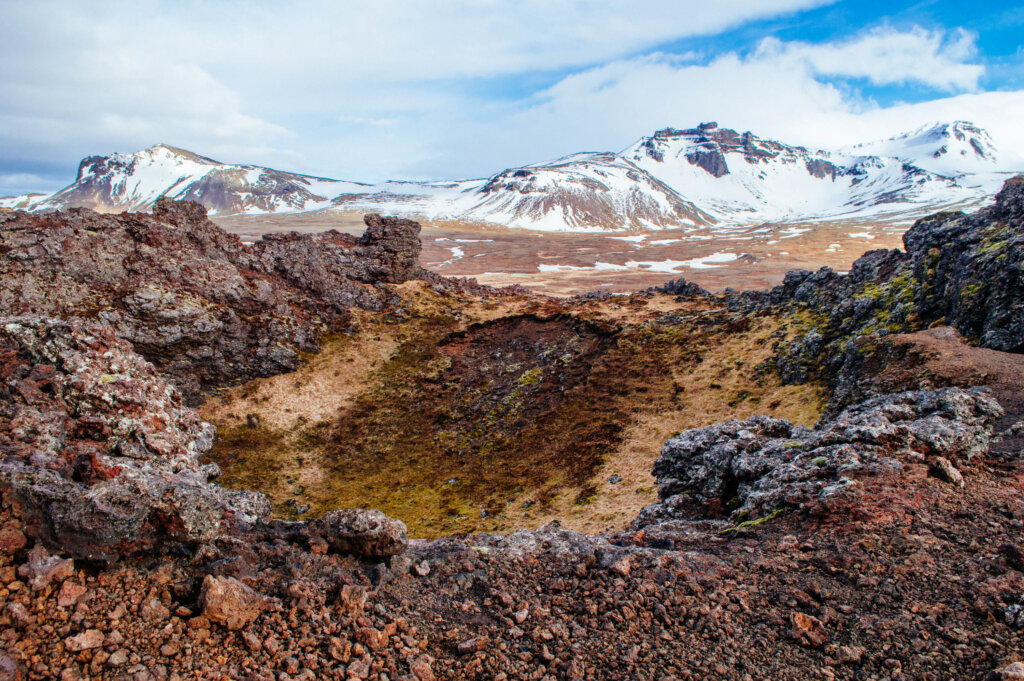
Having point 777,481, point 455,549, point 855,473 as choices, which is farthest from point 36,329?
point 855,473

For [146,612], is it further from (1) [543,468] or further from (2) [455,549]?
(1) [543,468]

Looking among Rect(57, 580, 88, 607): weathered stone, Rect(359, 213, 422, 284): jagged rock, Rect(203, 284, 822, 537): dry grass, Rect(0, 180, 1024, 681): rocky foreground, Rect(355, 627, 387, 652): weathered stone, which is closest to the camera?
Rect(57, 580, 88, 607): weathered stone

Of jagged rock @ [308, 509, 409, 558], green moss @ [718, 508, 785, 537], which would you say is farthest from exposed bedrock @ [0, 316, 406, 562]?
green moss @ [718, 508, 785, 537]

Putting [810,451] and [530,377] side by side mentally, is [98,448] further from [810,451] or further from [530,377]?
[810,451]

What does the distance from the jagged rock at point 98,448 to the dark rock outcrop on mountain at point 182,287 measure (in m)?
5.27

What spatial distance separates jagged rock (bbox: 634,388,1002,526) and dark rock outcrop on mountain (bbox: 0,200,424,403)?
30536 millimetres

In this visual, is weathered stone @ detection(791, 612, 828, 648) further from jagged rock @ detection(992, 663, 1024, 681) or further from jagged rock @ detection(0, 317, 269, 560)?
jagged rock @ detection(0, 317, 269, 560)

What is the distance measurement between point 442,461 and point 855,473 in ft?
71.8

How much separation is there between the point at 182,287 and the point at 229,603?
35417mm

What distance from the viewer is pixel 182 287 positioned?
124 feet

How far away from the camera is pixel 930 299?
30.2 metres

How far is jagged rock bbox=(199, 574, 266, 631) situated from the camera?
9.20 m

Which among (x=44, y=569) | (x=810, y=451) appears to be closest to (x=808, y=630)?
(x=810, y=451)

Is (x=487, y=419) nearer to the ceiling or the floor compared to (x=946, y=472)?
nearer to the floor
